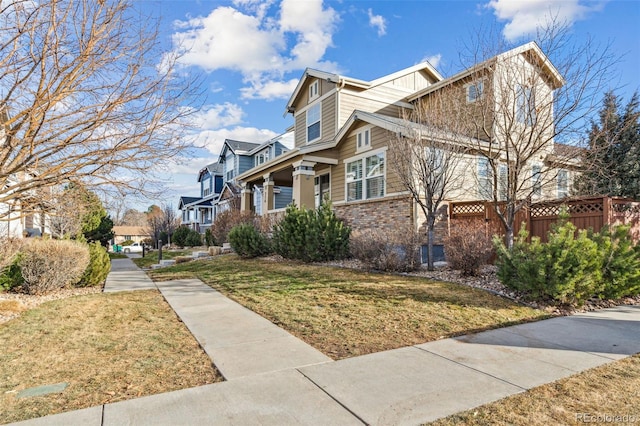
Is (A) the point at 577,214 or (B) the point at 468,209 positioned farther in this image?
(B) the point at 468,209

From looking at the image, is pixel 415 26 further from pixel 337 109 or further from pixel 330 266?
pixel 330 266

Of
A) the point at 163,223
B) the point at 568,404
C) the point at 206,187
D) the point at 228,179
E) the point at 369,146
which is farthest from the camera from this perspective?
the point at 206,187

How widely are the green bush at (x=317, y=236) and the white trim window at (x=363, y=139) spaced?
3.43 metres

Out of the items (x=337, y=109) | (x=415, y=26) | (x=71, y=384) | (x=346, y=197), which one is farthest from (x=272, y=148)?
(x=71, y=384)

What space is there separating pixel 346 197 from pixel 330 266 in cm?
499

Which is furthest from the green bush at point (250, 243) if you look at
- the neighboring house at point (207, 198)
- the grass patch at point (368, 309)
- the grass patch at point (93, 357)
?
the neighboring house at point (207, 198)

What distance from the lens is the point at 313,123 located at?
1933cm

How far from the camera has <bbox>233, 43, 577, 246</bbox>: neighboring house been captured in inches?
357

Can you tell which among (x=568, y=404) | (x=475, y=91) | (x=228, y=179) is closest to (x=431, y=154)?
(x=475, y=91)

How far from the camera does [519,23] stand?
8.86 meters

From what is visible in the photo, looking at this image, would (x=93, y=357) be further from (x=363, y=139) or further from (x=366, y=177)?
(x=363, y=139)

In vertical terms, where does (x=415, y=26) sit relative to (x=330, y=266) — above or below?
above

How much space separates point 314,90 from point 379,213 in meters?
8.62

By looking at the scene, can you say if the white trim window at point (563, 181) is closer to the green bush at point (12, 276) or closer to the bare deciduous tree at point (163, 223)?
the green bush at point (12, 276)
